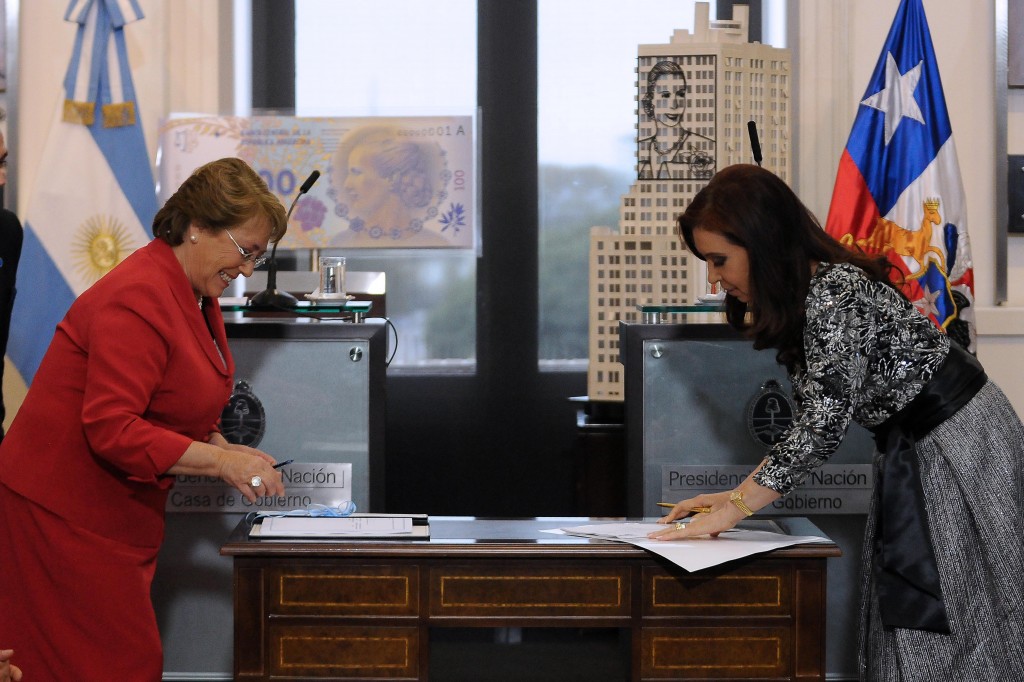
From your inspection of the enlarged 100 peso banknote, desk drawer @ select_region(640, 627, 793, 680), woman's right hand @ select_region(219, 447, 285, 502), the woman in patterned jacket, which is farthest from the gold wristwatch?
the enlarged 100 peso banknote

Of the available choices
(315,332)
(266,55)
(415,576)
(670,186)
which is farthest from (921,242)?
A: (266,55)

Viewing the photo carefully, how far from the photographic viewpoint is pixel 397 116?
15.1 ft

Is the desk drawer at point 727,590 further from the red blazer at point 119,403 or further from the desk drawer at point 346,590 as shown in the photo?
the red blazer at point 119,403

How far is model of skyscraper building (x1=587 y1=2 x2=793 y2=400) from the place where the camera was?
3.86 meters

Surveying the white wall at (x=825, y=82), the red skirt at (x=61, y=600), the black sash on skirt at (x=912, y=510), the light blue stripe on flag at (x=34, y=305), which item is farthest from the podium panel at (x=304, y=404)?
the white wall at (x=825, y=82)

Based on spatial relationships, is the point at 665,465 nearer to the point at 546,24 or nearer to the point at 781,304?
the point at 781,304

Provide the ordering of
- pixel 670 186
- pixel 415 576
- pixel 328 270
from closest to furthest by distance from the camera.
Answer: pixel 415 576
pixel 328 270
pixel 670 186

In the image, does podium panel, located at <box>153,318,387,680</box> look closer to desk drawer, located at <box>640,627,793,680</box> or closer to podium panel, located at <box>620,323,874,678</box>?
podium panel, located at <box>620,323,874,678</box>

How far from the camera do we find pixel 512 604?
78.7 inches

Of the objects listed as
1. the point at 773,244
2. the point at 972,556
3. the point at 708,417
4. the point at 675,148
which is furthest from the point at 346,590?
the point at 675,148

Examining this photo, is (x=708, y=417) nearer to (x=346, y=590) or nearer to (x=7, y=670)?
(x=346, y=590)

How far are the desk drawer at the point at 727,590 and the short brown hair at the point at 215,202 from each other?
101cm

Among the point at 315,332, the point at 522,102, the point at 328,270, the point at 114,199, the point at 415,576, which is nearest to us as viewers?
the point at 415,576

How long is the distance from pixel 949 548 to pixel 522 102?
3339 mm
